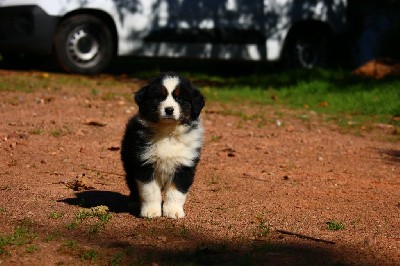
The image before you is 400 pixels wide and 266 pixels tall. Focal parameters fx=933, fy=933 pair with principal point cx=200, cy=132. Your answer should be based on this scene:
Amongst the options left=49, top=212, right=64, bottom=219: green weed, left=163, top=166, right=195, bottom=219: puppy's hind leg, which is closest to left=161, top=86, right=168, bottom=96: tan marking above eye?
left=163, top=166, right=195, bottom=219: puppy's hind leg

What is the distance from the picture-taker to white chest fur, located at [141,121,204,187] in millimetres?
6863

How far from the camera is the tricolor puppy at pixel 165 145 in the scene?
6840 mm

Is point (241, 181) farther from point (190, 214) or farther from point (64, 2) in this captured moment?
point (64, 2)

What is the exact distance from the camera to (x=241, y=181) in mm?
8719

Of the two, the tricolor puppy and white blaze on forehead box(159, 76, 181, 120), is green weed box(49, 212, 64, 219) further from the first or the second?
white blaze on forehead box(159, 76, 181, 120)

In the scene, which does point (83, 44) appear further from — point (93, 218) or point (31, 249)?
point (31, 249)

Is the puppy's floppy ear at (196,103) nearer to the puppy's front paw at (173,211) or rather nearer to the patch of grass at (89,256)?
the puppy's front paw at (173,211)

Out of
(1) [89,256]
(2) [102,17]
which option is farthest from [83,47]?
(1) [89,256]

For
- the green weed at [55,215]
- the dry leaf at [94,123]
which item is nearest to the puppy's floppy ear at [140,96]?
the green weed at [55,215]

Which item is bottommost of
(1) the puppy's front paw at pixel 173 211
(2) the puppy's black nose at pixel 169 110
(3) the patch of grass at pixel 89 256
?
(1) the puppy's front paw at pixel 173 211

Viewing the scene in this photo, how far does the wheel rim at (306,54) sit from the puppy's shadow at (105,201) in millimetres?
10769

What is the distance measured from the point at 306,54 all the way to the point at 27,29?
577cm

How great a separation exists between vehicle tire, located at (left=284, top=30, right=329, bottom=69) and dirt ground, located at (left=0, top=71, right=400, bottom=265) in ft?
16.6

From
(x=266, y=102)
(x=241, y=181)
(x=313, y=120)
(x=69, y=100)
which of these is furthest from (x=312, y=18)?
(x=241, y=181)
